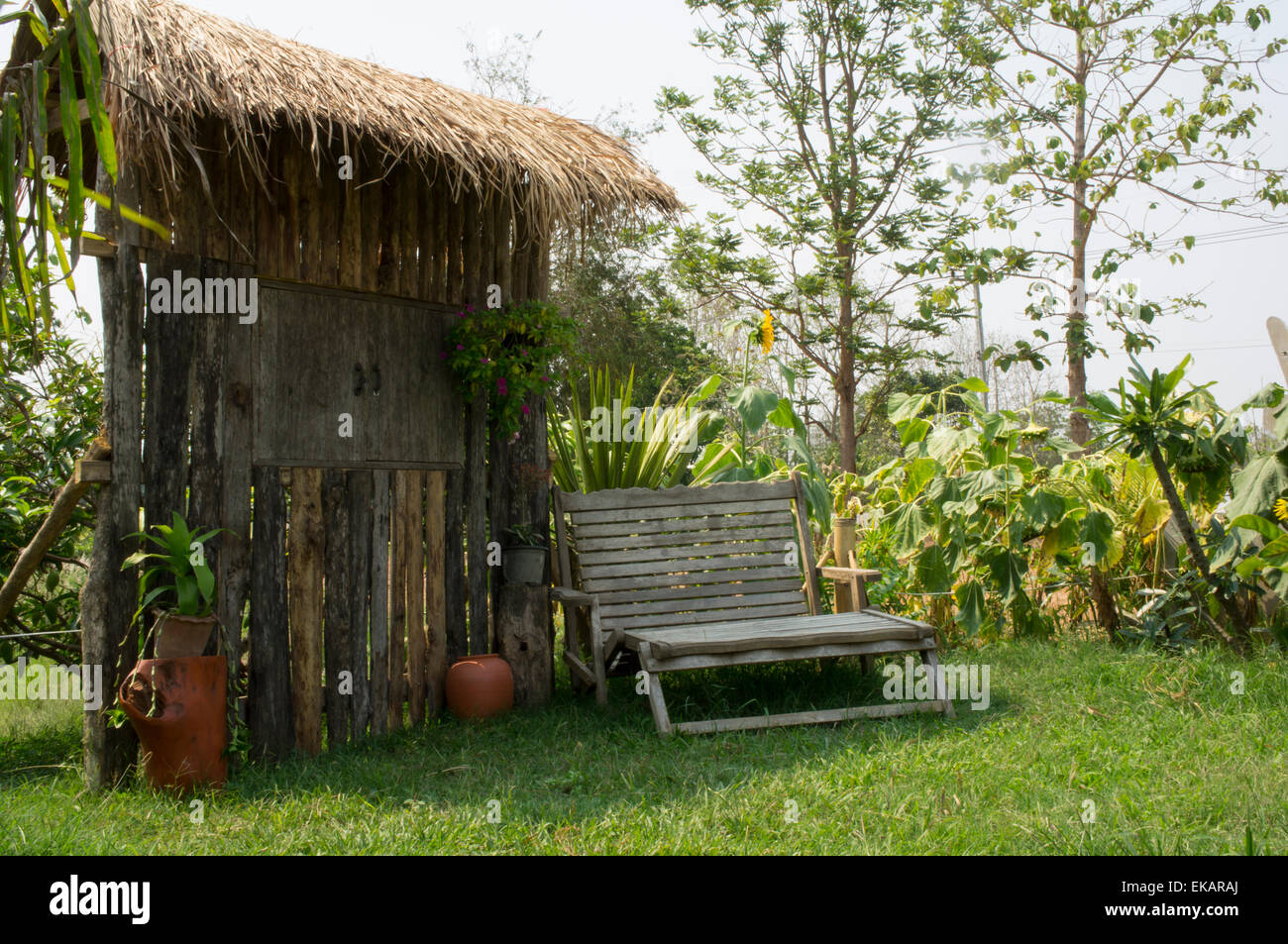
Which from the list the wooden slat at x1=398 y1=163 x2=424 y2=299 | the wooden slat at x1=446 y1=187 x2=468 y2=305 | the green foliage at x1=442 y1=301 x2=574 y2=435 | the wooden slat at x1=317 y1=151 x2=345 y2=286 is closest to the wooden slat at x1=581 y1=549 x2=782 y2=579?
the green foliage at x1=442 y1=301 x2=574 y2=435

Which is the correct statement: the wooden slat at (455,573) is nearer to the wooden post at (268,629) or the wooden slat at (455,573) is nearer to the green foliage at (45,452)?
the wooden post at (268,629)

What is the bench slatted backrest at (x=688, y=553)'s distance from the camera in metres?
5.15

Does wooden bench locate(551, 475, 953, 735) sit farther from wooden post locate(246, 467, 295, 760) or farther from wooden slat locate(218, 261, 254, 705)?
wooden slat locate(218, 261, 254, 705)

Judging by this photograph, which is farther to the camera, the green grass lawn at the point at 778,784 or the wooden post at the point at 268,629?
the wooden post at the point at 268,629

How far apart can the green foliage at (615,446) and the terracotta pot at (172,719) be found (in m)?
2.45

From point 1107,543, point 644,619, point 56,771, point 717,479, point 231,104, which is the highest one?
point 231,104

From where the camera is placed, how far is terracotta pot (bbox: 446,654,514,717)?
4617 mm

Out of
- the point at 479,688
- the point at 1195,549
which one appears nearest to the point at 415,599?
the point at 479,688

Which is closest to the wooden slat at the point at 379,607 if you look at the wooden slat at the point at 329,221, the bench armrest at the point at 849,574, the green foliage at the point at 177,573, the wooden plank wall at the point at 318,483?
the wooden plank wall at the point at 318,483
